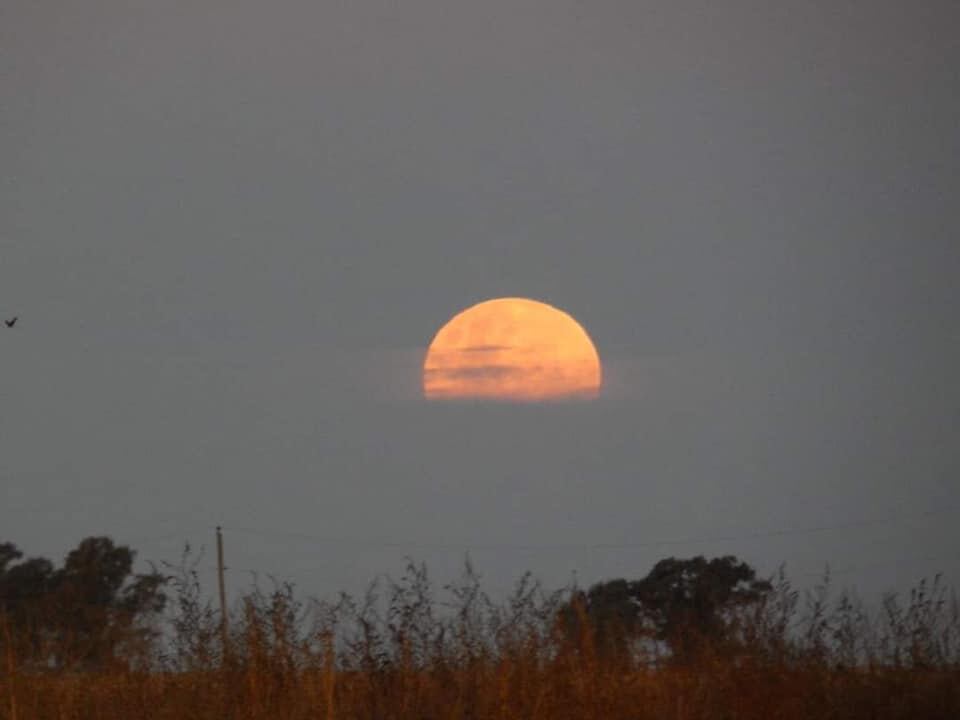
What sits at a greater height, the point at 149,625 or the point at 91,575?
the point at 91,575

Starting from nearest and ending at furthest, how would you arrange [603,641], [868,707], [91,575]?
[868,707]
[603,641]
[91,575]

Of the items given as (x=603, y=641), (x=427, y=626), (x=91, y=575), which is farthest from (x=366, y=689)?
(x=91, y=575)

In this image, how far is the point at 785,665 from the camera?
41.7 feet

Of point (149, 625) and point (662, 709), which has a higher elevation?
point (149, 625)

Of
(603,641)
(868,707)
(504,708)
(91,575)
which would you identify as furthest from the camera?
(91,575)

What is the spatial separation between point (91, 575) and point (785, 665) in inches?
1280

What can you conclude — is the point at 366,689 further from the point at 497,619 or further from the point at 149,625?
the point at 149,625

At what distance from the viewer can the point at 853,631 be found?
12914mm

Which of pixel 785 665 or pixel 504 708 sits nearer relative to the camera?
pixel 504 708

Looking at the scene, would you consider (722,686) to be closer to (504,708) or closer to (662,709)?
(662,709)

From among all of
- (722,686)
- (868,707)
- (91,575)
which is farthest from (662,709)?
(91,575)

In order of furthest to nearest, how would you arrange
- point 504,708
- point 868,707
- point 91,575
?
point 91,575, point 868,707, point 504,708

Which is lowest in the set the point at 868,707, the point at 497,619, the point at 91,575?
the point at 868,707

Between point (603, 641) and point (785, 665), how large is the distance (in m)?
1.46
